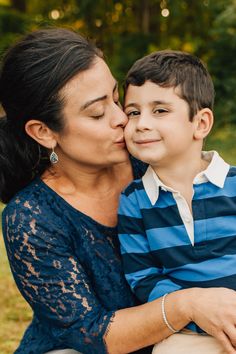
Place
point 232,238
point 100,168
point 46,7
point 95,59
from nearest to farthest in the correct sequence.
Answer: point 232,238 → point 95,59 → point 100,168 → point 46,7

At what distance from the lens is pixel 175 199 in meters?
2.54

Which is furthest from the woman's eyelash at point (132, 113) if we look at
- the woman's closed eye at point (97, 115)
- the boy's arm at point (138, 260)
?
the boy's arm at point (138, 260)

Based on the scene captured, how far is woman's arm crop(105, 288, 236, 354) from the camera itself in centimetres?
227

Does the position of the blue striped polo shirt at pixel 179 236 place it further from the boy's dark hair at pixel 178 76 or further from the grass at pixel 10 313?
the grass at pixel 10 313

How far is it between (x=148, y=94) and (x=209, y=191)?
0.46 meters

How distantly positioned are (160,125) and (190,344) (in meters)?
0.86

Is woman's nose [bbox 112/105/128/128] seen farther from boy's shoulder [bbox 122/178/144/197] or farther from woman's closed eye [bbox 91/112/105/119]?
boy's shoulder [bbox 122/178/144/197]

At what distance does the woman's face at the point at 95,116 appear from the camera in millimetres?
2613

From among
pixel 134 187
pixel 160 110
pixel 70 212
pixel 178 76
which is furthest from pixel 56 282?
pixel 178 76

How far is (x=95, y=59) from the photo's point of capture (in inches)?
105

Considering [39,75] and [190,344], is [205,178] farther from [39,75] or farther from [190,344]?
[39,75]

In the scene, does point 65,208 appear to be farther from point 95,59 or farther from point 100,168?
point 95,59

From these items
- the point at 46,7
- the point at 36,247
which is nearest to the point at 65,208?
the point at 36,247

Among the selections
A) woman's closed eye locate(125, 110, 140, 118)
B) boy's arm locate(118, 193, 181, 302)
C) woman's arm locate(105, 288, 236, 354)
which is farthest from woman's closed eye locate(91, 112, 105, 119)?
woman's arm locate(105, 288, 236, 354)
